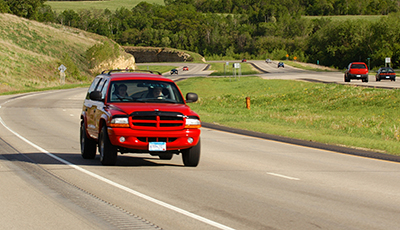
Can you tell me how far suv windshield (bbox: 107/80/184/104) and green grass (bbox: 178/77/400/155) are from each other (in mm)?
6816

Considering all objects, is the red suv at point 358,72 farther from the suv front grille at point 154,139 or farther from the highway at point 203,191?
the suv front grille at point 154,139

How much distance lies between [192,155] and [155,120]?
1.35 metres

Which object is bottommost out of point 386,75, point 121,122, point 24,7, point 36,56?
point 386,75

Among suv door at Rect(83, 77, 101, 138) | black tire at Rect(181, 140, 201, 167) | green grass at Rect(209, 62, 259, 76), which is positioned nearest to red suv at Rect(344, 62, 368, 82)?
green grass at Rect(209, 62, 259, 76)

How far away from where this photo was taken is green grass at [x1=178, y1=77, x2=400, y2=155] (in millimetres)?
19703

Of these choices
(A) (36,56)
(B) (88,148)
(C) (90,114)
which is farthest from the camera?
(A) (36,56)

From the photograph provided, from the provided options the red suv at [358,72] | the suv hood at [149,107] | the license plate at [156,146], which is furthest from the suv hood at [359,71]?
the license plate at [156,146]

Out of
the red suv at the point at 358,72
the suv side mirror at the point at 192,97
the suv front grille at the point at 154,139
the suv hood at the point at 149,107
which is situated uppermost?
the suv side mirror at the point at 192,97

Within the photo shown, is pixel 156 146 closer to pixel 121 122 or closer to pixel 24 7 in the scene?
pixel 121 122

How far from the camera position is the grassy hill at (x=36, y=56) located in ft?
239

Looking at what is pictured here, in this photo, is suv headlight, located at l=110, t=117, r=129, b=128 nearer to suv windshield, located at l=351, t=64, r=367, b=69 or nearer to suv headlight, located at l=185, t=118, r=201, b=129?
suv headlight, located at l=185, t=118, r=201, b=129

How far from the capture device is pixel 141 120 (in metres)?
11.1

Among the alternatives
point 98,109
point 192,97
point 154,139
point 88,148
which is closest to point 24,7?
point 88,148

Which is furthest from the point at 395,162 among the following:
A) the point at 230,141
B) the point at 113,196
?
the point at 113,196
